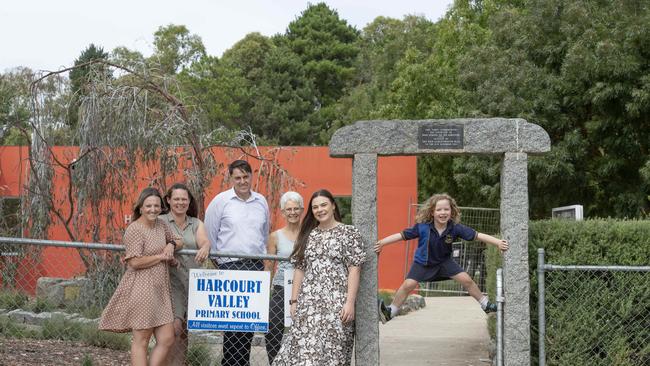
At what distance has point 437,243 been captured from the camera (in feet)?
22.7

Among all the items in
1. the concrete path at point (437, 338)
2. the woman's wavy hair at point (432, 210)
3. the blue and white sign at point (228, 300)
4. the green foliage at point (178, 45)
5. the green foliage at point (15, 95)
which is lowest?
the concrete path at point (437, 338)

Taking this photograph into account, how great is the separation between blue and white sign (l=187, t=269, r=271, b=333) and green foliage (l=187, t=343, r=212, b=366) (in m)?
1.66

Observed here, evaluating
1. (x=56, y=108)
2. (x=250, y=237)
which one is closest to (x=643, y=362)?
(x=250, y=237)

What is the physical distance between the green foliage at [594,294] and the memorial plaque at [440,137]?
1.32 m

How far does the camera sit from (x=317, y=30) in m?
43.4

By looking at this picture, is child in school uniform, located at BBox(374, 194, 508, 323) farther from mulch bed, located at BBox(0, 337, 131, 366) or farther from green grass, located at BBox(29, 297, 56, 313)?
green grass, located at BBox(29, 297, 56, 313)

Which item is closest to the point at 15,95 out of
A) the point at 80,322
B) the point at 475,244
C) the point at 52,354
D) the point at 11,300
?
the point at 11,300

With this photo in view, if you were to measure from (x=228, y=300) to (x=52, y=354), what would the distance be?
2658 millimetres

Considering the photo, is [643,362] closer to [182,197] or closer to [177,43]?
[182,197]

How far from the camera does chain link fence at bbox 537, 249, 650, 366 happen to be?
7.25 m

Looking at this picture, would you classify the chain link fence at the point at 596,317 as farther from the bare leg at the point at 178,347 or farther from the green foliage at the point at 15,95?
the green foliage at the point at 15,95

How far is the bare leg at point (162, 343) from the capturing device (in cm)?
602

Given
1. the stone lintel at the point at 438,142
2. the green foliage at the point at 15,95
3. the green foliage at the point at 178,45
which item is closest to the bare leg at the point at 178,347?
the stone lintel at the point at 438,142

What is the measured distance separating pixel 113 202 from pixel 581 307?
21.1 feet
